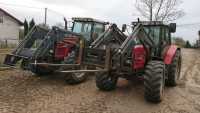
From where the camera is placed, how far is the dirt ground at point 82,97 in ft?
21.4

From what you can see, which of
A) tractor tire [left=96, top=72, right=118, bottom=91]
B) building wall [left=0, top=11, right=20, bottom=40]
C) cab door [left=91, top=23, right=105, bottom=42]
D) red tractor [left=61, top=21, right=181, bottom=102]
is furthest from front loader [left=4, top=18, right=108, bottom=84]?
building wall [left=0, top=11, right=20, bottom=40]

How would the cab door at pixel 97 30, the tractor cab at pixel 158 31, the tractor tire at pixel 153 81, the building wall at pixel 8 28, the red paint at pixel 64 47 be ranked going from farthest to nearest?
the building wall at pixel 8 28 → the cab door at pixel 97 30 → the red paint at pixel 64 47 → the tractor cab at pixel 158 31 → the tractor tire at pixel 153 81

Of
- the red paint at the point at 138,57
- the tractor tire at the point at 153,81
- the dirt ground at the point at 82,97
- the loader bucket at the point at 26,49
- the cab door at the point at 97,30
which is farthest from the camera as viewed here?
the cab door at the point at 97,30

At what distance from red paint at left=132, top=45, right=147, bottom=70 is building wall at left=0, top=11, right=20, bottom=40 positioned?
2756cm

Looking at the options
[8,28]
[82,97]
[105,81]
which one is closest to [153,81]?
[105,81]

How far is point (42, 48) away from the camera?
891 cm

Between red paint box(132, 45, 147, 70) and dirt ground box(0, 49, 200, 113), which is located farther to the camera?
red paint box(132, 45, 147, 70)

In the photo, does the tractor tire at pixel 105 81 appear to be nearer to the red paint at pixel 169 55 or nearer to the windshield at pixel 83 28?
the red paint at pixel 169 55

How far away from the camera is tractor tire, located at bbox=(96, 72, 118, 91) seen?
8.08 m

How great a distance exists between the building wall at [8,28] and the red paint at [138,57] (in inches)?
1085

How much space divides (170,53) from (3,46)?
2013 cm

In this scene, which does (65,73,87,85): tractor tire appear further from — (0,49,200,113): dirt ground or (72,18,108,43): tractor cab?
(72,18,108,43): tractor cab

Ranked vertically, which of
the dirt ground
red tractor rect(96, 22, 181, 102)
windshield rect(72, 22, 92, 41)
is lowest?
the dirt ground

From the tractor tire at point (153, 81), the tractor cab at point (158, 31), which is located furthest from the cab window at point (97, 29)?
the tractor tire at point (153, 81)
